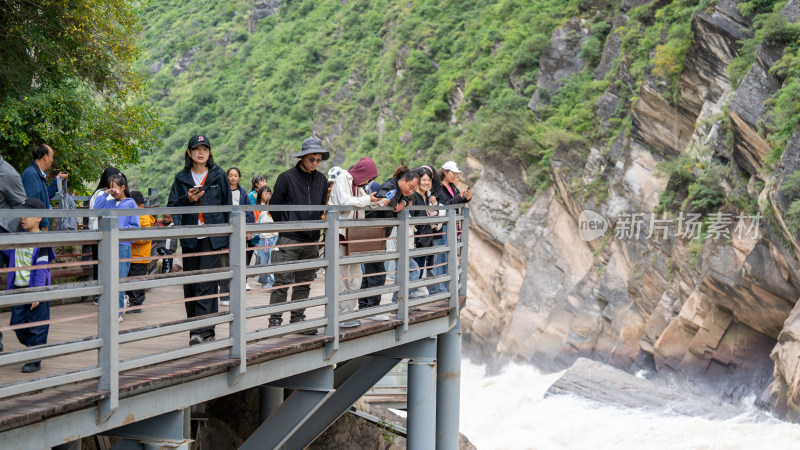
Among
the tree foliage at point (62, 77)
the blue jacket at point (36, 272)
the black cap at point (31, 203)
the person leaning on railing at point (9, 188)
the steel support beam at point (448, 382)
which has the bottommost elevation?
the steel support beam at point (448, 382)

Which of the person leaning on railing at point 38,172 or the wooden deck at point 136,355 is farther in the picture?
the person leaning on railing at point 38,172

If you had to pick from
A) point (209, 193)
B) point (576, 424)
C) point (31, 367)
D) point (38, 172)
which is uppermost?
point (38, 172)

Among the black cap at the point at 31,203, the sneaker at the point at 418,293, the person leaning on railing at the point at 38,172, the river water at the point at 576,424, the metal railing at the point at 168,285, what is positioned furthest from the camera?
the river water at the point at 576,424

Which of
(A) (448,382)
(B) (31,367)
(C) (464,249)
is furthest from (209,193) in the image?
(A) (448,382)

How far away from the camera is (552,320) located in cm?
2730

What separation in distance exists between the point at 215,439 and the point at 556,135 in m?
20.9

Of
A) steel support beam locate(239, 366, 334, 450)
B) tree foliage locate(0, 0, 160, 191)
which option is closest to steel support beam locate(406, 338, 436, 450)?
steel support beam locate(239, 366, 334, 450)

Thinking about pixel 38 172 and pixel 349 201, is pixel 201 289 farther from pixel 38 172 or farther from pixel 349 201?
pixel 38 172

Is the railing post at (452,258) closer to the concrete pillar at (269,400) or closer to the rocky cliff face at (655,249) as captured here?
the concrete pillar at (269,400)

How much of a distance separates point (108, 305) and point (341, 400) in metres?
4.62

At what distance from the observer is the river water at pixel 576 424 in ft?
59.6

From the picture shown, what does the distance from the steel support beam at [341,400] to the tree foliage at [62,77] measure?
21.7 ft

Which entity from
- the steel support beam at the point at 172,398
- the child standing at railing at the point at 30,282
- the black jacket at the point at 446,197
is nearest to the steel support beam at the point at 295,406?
the steel support beam at the point at 172,398

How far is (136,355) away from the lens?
5.47m
